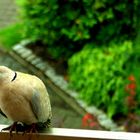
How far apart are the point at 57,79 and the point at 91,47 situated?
0.50 m

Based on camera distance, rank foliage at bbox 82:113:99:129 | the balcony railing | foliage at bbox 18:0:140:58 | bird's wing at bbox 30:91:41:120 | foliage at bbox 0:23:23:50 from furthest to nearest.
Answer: foliage at bbox 0:23:23:50 → foliage at bbox 18:0:140:58 → foliage at bbox 82:113:99:129 → bird's wing at bbox 30:91:41:120 → the balcony railing

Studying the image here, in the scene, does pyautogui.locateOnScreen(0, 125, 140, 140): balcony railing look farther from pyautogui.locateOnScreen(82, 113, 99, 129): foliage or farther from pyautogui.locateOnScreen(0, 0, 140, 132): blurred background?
pyautogui.locateOnScreen(82, 113, 99, 129): foliage

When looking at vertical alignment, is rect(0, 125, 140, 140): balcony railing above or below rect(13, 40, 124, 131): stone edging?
above

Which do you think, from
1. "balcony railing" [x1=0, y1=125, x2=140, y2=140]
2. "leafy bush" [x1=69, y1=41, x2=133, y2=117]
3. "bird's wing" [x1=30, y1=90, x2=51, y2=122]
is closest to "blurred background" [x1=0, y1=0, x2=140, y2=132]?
"leafy bush" [x1=69, y1=41, x2=133, y2=117]

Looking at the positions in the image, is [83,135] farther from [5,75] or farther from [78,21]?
[78,21]

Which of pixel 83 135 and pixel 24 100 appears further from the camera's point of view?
pixel 24 100

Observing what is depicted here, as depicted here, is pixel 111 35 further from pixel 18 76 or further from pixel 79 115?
pixel 18 76

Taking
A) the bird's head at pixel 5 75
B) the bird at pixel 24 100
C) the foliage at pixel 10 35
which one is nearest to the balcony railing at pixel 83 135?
the bird at pixel 24 100

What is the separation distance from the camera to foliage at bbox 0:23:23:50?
23.7 feet

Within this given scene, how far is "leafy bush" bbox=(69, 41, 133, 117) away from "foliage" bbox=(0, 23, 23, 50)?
1.14 meters

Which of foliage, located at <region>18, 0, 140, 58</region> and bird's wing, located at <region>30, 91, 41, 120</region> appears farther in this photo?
foliage, located at <region>18, 0, 140, 58</region>

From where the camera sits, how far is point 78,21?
21.3ft

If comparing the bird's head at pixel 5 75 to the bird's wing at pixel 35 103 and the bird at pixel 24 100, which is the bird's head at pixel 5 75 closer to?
the bird at pixel 24 100

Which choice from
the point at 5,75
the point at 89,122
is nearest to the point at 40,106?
the point at 5,75
